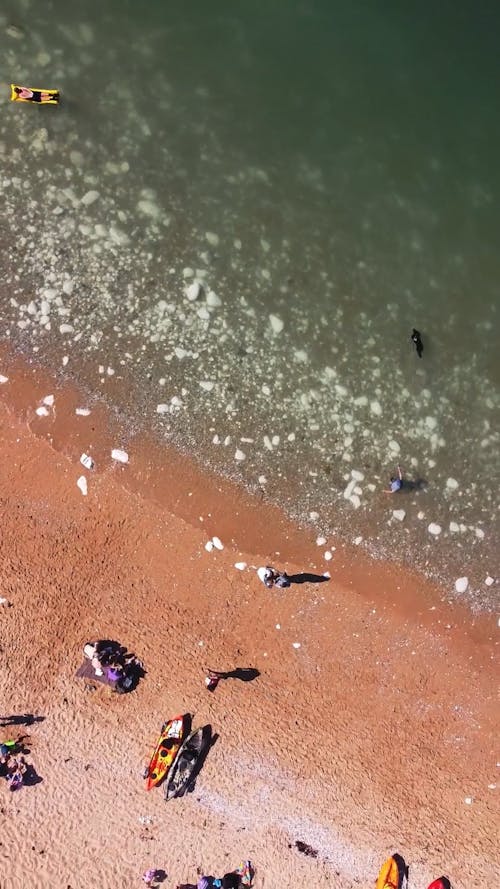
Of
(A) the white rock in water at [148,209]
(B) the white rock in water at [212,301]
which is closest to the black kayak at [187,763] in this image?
(B) the white rock in water at [212,301]

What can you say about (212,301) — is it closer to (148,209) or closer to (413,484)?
(148,209)

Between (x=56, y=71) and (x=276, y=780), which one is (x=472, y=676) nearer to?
(x=276, y=780)

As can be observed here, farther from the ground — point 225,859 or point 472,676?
point 472,676

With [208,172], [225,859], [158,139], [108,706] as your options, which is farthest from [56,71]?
[225,859]

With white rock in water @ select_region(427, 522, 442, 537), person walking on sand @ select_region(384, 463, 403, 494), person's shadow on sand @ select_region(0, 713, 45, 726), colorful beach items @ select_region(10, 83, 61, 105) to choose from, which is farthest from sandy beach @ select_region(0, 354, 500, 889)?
colorful beach items @ select_region(10, 83, 61, 105)

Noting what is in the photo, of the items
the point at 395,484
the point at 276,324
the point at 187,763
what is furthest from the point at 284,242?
the point at 187,763

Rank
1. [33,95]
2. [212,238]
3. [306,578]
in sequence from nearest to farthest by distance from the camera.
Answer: [306,578] → [33,95] → [212,238]
